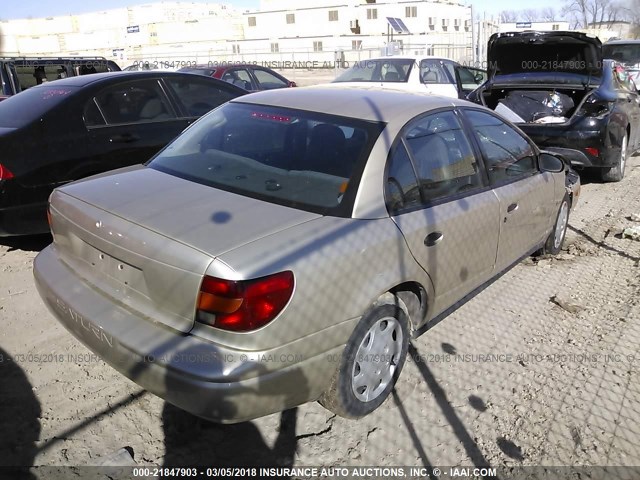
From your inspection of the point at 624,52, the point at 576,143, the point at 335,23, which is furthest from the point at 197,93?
the point at 335,23

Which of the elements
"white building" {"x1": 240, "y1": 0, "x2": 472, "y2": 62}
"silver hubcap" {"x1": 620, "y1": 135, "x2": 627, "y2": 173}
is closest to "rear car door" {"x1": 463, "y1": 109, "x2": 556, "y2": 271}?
"silver hubcap" {"x1": 620, "y1": 135, "x2": 627, "y2": 173}

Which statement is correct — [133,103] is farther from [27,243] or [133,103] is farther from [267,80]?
[267,80]

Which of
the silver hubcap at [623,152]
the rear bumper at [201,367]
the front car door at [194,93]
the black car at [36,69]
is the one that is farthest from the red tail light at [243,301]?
the black car at [36,69]

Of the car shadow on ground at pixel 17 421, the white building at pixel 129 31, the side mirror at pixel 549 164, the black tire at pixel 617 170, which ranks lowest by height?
the black tire at pixel 617 170

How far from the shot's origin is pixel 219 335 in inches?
89.9

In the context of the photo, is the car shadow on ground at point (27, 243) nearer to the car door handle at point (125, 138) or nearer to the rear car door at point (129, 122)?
the rear car door at point (129, 122)

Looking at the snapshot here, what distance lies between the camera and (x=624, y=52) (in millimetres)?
15438

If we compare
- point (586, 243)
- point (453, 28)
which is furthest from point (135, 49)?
point (586, 243)

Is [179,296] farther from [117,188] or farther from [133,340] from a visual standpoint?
[117,188]

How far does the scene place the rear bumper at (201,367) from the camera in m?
2.24

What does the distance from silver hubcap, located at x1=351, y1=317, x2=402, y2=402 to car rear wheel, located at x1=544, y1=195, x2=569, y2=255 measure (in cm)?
259

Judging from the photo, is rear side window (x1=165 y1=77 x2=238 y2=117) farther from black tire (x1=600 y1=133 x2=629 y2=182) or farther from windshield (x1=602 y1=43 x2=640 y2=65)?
windshield (x1=602 y1=43 x2=640 y2=65)

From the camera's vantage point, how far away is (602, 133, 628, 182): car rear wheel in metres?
7.74

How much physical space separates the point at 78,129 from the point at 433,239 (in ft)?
11.2
